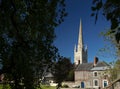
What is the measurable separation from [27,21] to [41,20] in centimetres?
65

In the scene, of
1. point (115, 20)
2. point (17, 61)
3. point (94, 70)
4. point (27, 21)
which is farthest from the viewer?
point (94, 70)

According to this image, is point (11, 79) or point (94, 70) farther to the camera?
point (94, 70)

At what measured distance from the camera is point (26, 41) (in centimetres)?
968

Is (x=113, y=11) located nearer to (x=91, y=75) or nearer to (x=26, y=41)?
(x=26, y=41)

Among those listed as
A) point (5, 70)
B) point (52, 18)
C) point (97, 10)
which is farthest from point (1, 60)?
point (97, 10)

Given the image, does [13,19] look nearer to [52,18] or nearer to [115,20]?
[52,18]

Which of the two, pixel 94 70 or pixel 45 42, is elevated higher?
pixel 94 70

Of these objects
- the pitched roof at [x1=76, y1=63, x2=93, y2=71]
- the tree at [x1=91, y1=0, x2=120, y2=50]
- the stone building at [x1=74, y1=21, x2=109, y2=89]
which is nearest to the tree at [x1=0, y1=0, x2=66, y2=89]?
the tree at [x1=91, y1=0, x2=120, y2=50]

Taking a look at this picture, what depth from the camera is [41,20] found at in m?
9.12

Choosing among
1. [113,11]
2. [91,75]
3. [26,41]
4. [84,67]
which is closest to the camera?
[113,11]

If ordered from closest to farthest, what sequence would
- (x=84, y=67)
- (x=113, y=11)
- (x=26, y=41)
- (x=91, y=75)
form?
(x=113, y=11)
(x=26, y=41)
(x=91, y=75)
(x=84, y=67)

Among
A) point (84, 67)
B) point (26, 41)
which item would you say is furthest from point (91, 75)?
point (26, 41)

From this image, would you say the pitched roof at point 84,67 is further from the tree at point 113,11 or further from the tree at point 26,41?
the tree at point 113,11

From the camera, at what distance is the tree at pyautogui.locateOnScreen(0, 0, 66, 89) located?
873 cm
